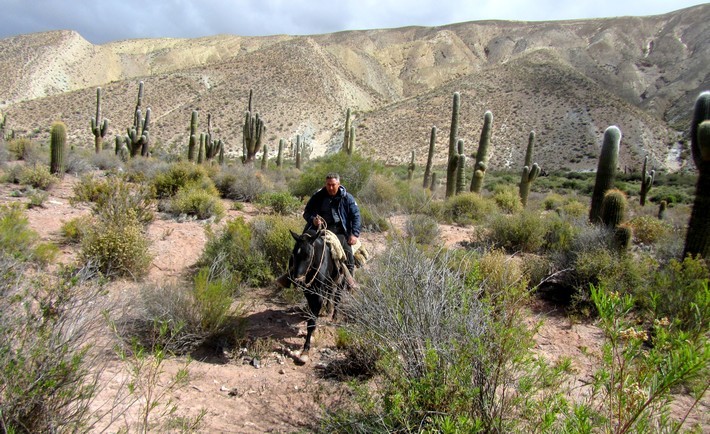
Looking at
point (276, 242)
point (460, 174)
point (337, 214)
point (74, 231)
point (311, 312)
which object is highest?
point (460, 174)

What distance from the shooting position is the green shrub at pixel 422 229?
10.3 m

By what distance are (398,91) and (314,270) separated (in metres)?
85.6

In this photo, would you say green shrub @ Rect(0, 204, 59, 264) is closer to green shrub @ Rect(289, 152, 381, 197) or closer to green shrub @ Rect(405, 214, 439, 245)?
green shrub @ Rect(405, 214, 439, 245)

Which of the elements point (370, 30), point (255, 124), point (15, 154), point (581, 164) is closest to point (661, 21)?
point (370, 30)

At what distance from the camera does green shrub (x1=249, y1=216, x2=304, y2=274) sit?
8039 millimetres

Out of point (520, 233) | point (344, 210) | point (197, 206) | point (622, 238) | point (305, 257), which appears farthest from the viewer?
point (197, 206)

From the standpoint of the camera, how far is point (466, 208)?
1496 centimetres

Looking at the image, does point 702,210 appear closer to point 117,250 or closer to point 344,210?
point 344,210

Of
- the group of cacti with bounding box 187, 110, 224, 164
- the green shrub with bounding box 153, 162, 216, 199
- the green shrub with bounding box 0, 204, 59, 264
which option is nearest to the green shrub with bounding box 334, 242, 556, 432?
the green shrub with bounding box 0, 204, 59, 264

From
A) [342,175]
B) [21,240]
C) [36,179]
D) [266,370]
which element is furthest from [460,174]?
[36,179]

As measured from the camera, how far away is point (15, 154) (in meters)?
20.1

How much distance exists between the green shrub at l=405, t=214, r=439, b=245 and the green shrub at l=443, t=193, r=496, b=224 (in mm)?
3751

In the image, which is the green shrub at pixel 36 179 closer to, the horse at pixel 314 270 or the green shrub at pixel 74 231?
the green shrub at pixel 74 231

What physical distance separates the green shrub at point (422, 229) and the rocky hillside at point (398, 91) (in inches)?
943
